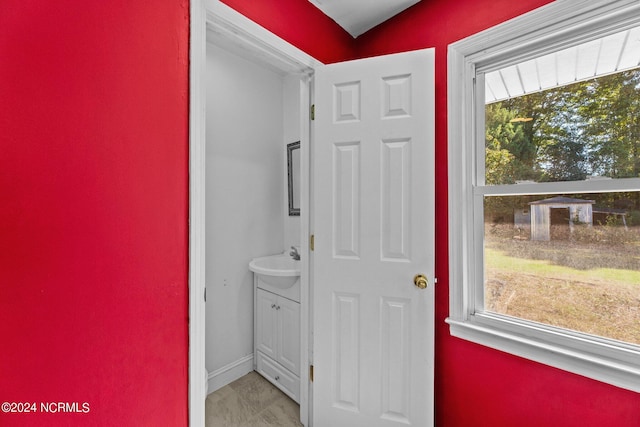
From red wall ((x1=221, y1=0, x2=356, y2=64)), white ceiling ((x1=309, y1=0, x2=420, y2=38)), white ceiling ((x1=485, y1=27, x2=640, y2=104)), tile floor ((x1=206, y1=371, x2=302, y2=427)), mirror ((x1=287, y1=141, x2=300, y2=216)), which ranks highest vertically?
white ceiling ((x1=309, y1=0, x2=420, y2=38))

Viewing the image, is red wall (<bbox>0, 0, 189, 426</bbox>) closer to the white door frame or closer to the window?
the white door frame

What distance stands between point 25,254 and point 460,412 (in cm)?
197

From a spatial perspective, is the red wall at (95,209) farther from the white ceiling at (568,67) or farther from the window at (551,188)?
the white ceiling at (568,67)

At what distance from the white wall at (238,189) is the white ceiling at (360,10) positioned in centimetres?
92

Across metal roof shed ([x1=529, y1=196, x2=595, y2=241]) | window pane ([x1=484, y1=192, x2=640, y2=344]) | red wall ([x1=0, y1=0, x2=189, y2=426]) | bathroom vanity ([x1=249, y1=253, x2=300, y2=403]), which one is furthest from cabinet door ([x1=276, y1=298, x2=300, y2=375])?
metal roof shed ([x1=529, y1=196, x2=595, y2=241])

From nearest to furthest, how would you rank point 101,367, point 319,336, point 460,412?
point 101,367 → point 460,412 → point 319,336

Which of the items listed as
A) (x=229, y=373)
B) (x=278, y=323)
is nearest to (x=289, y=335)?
(x=278, y=323)

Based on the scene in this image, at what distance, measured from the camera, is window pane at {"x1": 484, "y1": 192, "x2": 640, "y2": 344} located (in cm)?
112

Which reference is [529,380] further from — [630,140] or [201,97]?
[201,97]

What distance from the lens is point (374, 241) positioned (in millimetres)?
1478

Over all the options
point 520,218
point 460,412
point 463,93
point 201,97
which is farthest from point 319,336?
point 463,93

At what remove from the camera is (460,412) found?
4.82 ft

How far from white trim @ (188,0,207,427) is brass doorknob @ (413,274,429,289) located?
1021 millimetres

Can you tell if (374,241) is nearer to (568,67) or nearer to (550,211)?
(550,211)
